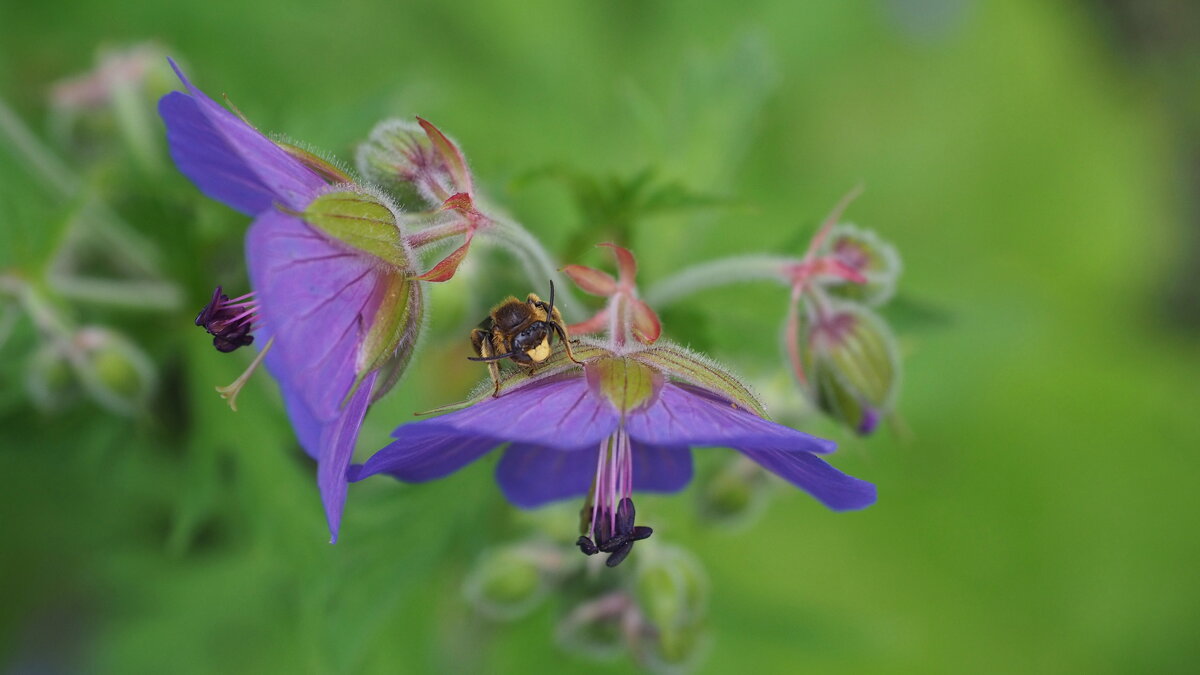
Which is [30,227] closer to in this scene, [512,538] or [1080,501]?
[512,538]

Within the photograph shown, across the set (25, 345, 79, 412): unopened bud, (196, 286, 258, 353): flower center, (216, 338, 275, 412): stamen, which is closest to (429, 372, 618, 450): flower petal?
(216, 338, 275, 412): stamen

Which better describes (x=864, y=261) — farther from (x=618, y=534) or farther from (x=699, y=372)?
(x=618, y=534)

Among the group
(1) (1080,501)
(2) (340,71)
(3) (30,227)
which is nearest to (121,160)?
(3) (30,227)

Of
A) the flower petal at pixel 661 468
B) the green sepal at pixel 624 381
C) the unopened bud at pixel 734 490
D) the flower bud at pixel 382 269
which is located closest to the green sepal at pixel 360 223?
the flower bud at pixel 382 269

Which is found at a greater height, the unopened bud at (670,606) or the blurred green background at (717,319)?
the blurred green background at (717,319)

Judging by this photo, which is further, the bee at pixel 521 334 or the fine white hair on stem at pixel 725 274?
the fine white hair on stem at pixel 725 274

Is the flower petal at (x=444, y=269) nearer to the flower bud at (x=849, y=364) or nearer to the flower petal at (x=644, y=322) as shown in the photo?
the flower petal at (x=644, y=322)
